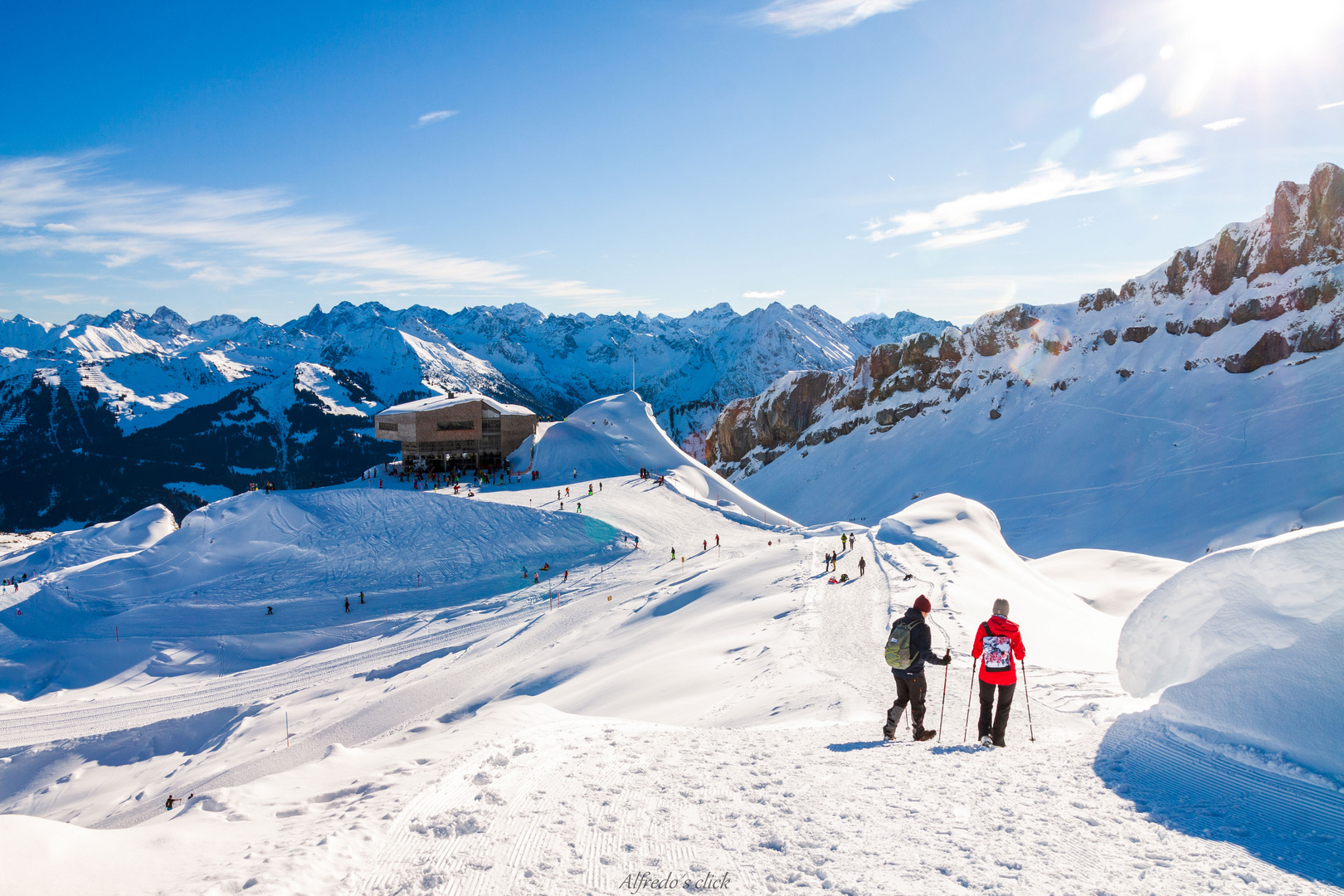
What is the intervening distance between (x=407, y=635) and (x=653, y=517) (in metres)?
17.6

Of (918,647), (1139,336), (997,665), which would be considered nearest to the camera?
(997,665)

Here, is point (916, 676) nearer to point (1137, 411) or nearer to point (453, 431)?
point (453, 431)

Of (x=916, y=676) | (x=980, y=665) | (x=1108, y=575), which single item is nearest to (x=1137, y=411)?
(x=1108, y=575)

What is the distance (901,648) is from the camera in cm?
788

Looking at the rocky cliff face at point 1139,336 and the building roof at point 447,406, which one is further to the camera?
the rocky cliff face at point 1139,336

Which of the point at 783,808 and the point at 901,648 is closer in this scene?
the point at 783,808

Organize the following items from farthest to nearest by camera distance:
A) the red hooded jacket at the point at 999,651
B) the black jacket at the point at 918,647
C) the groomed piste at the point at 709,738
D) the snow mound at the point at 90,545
Result: the snow mound at the point at 90,545 → the black jacket at the point at 918,647 → the red hooded jacket at the point at 999,651 → the groomed piste at the point at 709,738

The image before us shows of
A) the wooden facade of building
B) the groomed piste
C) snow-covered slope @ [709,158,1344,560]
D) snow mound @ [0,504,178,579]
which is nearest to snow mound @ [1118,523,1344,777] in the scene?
the groomed piste

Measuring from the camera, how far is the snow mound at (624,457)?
5075cm

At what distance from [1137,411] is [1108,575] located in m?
48.6

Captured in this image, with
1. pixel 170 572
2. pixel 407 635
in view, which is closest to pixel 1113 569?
pixel 407 635

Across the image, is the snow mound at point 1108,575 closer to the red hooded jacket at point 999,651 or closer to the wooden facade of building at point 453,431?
the red hooded jacket at point 999,651

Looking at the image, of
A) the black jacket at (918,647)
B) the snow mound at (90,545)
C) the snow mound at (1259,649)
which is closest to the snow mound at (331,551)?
the snow mound at (90,545)

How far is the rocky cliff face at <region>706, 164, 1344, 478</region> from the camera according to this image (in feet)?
209
